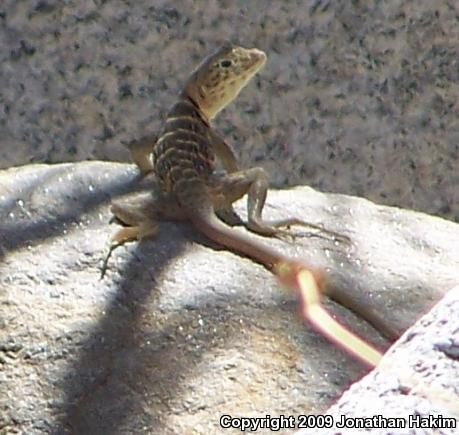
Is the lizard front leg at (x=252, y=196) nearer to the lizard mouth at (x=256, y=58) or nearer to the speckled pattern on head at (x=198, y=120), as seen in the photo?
the speckled pattern on head at (x=198, y=120)

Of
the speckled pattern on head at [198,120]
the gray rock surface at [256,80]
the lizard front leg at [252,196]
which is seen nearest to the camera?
the lizard front leg at [252,196]

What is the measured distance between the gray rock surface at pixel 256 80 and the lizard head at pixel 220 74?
32 centimetres

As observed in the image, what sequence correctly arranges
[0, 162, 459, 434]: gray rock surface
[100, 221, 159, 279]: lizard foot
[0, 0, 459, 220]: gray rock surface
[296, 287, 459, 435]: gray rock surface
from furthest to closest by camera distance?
[0, 0, 459, 220]: gray rock surface
[100, 221, 159, 279]: lizard foot
[0, 162, 459, 434]: gray rock surface
[296, 287, 459, 435]: gray rock surface

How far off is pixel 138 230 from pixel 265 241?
0.78 feet

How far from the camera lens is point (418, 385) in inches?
38.6

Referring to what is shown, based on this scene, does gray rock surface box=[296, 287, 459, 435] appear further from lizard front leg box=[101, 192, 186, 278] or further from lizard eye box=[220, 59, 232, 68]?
lizard eye box=[220, 59, 232, 68]

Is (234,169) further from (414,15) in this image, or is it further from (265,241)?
(414,15)

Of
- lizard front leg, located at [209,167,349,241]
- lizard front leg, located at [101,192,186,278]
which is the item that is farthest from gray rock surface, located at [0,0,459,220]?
lizard front leg, located at [101,192,186,278]

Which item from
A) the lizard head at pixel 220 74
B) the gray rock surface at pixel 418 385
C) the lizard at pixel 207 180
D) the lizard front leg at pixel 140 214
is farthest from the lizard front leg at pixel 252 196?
the gray rock surface at pixel 418 385

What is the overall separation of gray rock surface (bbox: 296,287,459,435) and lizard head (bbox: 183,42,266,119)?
1.81 m

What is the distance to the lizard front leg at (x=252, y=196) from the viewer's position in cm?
236

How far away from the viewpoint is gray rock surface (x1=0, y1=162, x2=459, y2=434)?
6.01 feet

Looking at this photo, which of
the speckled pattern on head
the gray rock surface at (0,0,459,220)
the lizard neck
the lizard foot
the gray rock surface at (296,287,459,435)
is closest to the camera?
the gray rock surface at (296,287,459,435)

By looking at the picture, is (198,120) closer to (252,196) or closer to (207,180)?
(207,180)
